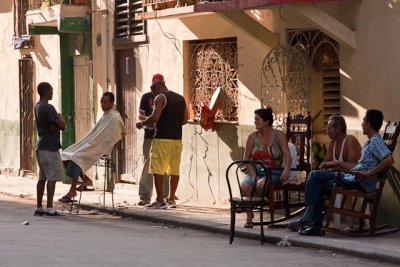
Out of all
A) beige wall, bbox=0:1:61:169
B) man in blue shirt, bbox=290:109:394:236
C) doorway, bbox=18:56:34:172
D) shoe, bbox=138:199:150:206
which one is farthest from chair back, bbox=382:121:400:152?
doorway, bbox=18:56:34:172

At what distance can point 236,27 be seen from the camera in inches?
687

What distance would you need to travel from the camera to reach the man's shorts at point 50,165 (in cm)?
1744

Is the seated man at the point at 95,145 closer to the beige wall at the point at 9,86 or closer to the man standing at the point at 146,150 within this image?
the man standing at the point at 146,150

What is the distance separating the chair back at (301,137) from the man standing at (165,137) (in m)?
2.53

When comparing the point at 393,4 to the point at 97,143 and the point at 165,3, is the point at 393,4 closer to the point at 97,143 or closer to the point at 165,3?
the point at 165,3

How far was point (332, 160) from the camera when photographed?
578 inches

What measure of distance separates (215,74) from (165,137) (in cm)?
125

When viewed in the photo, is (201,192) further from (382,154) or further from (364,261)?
(364,261)

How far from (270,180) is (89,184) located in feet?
29.8

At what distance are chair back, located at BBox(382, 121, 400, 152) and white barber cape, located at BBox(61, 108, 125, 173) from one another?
5.00 m

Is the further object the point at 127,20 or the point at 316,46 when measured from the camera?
the point at 127,20

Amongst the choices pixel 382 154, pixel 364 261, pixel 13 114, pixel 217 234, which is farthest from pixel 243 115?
pixel 13 114

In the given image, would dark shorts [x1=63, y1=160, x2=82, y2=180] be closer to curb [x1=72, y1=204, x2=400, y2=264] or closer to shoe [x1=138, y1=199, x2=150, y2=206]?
curb [x1=72, y1=204, x2=400, y2=264]

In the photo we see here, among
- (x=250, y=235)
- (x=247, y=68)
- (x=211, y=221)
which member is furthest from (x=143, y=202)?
(x=250, y=235)
